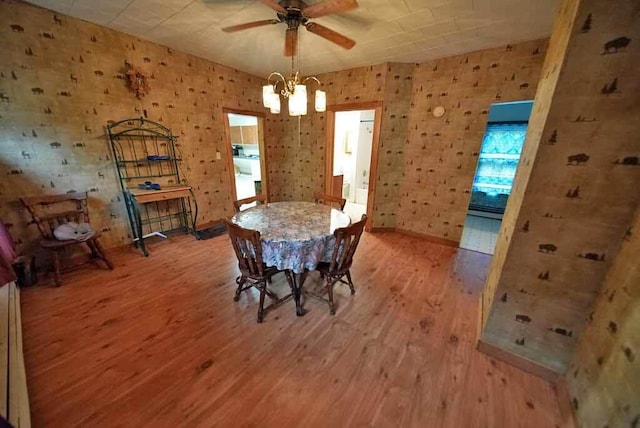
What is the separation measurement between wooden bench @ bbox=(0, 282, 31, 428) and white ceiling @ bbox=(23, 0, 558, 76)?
2.69m

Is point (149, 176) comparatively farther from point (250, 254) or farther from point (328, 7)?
point (328, 7)

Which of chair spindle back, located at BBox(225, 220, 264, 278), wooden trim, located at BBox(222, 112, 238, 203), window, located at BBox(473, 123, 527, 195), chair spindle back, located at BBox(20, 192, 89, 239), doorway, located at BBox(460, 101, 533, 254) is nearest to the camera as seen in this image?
chair spindle back, located at BBox(225, 220, 264, 278)

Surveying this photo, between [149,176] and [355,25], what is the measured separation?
10.5 ft

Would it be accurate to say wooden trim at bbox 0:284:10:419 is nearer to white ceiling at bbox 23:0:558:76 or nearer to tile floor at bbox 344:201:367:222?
white ceiling at bbox 23:0:558:76

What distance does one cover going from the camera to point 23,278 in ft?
7.10

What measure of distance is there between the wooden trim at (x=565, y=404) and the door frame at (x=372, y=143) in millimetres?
2763

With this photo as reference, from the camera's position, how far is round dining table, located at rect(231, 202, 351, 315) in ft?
5.63

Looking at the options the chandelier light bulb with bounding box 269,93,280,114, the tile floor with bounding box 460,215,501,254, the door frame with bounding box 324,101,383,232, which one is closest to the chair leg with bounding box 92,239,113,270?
the chandelier light bulb with bounding box 269,93,280,114

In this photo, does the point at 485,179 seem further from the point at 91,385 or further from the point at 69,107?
the point at 69,107

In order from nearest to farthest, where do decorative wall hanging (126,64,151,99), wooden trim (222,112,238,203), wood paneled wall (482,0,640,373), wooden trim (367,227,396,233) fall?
1. wood paneled wall (482,0,640,373)
2. decorative wall hanging (126,64,151,99)
3. wooden trim (222,112,238,203)
4. wooden trim (367,227,396,233)

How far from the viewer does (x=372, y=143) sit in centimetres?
358

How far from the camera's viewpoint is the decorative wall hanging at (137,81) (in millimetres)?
2691

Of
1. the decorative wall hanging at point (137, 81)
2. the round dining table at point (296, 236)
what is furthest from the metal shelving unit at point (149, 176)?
the round dining table at point (296, 236)

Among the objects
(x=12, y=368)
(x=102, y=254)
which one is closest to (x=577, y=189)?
(x=12, y=368)
